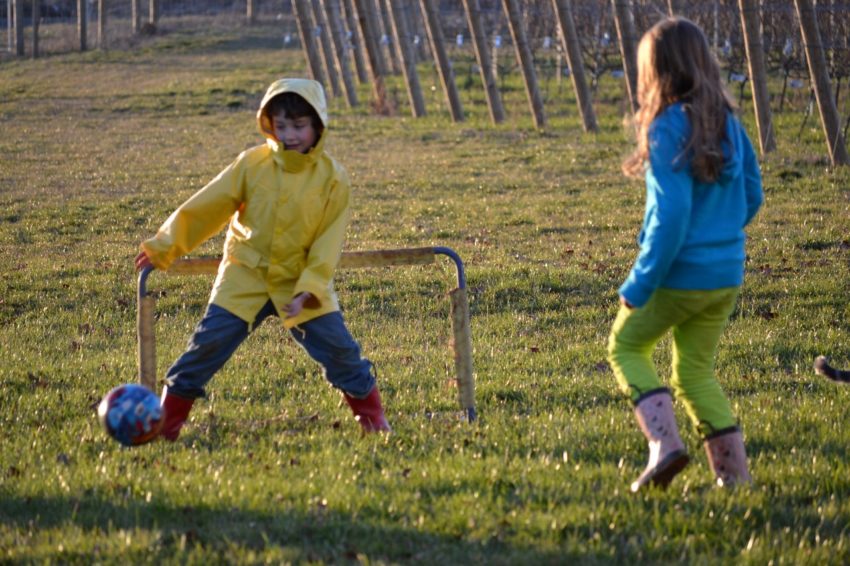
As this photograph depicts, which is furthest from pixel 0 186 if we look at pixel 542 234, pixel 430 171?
pixel 542 234

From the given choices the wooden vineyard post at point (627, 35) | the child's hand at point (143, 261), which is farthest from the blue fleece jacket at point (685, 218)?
the wooden vineyard post at point (627, 35)

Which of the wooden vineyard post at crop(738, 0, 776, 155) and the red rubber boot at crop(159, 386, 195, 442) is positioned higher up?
the wooden vineyard post at crop(738, 0, 776, 155)

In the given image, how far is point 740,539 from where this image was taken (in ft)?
15.3

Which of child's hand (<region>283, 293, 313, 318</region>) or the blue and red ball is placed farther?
child's hand (<region>283, 293, 313, 318</region>)

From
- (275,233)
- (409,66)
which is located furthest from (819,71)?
(409,66)

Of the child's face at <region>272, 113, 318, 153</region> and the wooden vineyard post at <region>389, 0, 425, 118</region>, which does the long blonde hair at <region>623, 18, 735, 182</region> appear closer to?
the child's face at <region>272, 113, 318, 153</region>

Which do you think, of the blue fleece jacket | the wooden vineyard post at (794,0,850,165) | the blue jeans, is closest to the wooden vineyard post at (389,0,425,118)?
the wooden vineyard post at (794,0,850,165)

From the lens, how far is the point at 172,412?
6.30m

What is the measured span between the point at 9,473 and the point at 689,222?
3226mm

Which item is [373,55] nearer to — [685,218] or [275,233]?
[275,233]

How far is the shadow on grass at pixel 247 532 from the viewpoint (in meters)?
4.44

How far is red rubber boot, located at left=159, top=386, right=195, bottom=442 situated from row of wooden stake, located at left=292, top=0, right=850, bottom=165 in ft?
17.7

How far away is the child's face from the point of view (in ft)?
19.9

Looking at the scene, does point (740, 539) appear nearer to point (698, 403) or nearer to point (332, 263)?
point (698, 403)
